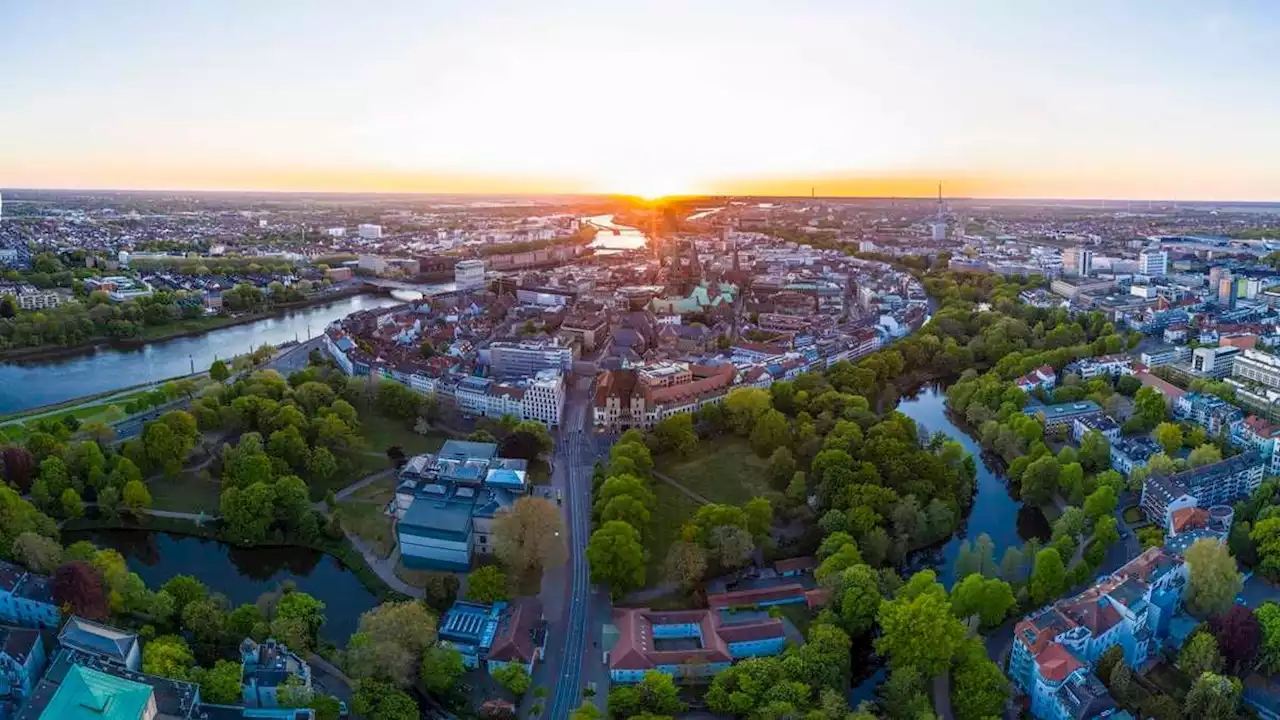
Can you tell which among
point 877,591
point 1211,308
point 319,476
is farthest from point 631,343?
point 1211,308

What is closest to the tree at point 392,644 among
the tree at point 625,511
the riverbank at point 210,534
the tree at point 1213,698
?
the riverbank at point 210,534

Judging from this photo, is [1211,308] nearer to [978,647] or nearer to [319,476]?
[978,647]

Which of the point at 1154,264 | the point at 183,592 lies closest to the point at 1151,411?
the point at 183,592

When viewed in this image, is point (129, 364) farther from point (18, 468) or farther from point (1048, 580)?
point (1048, 580)

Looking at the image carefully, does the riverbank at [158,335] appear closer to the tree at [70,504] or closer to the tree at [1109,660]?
the tree at [70,504]

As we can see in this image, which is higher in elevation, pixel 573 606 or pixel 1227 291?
pixel 1227 291

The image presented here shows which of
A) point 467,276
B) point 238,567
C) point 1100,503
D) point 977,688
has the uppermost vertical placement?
point 467,276

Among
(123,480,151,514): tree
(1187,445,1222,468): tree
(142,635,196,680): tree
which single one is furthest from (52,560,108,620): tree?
(1187,445,1222,468): tree
